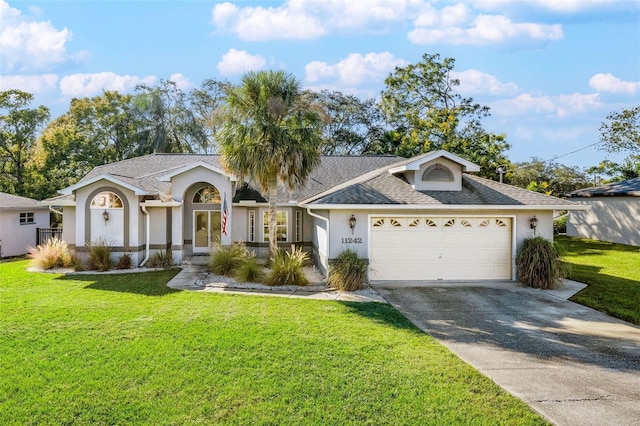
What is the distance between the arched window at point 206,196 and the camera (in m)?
19.8

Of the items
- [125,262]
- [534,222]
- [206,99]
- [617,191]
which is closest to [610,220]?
[617,191]

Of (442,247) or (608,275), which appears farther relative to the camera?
(608,275)

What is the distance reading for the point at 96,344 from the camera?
8.03 m

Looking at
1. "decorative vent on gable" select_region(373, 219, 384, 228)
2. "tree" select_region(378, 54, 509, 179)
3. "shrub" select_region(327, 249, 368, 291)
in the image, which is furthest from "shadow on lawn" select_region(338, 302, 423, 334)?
"tree" select_region(378, 54, 509, 179)

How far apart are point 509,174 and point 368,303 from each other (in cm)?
3461

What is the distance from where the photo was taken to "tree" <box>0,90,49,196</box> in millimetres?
33156

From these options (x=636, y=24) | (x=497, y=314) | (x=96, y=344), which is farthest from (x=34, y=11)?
(x=636, y=24)

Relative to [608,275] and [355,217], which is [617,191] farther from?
[355,217]

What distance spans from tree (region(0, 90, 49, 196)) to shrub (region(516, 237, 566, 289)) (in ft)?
114

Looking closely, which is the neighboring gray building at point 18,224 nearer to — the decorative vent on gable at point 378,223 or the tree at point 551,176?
the decorative vent on gable at point 378,223

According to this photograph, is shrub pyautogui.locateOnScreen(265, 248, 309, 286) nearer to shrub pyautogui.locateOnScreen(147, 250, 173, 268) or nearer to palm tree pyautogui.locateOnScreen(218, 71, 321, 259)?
palm tree pyautogui.locateOnScreen(218, 71, 321, 259)

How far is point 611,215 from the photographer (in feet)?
94.0

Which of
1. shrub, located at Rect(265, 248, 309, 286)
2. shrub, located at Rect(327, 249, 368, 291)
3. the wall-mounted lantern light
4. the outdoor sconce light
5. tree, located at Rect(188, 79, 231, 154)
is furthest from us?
tree, located at Rect(188, 79, 231, 154)

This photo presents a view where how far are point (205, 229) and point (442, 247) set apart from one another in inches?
428
